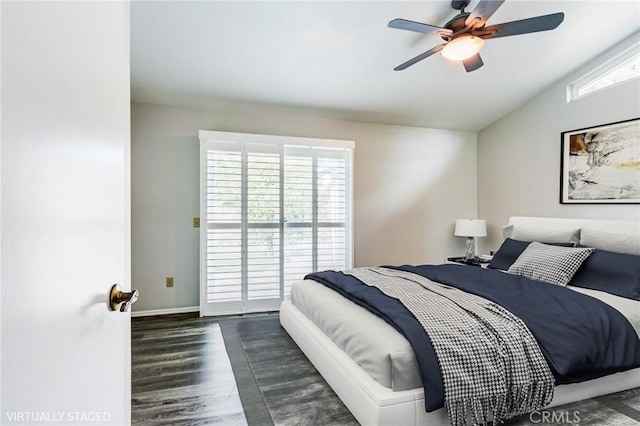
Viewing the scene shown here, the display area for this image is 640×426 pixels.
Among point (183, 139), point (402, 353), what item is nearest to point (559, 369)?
point (402, 353)

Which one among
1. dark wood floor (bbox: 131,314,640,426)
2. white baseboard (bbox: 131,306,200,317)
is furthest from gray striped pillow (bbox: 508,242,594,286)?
white baseboard (bbox: 131,306,200,317)

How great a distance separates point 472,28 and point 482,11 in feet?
0.74

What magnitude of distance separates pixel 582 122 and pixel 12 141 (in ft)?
16.3

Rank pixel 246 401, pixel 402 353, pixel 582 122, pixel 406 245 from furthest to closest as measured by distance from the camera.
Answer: pixel 406 245 < pixel 582 122 < pixel 246 401 < pixel 402 353

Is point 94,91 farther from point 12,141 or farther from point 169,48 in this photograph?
point 169,48

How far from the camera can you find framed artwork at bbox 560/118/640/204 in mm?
3553

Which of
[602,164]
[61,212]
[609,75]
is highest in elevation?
[609,75]

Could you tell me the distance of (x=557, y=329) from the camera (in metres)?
2.12

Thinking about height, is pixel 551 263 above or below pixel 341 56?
below

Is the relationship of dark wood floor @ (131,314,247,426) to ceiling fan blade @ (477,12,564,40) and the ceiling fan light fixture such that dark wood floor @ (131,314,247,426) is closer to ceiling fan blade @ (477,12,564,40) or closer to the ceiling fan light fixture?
the ceiling fan light fixture

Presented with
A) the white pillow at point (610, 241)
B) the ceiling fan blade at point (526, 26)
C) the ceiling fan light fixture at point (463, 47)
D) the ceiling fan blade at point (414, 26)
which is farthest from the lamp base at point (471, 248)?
the ceiling fan blade at point (414, 26)

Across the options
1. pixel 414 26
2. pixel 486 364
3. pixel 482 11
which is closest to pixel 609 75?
pixel 482 11

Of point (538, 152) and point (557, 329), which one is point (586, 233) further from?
point (557, 329)

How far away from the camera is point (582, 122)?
13.2ft
